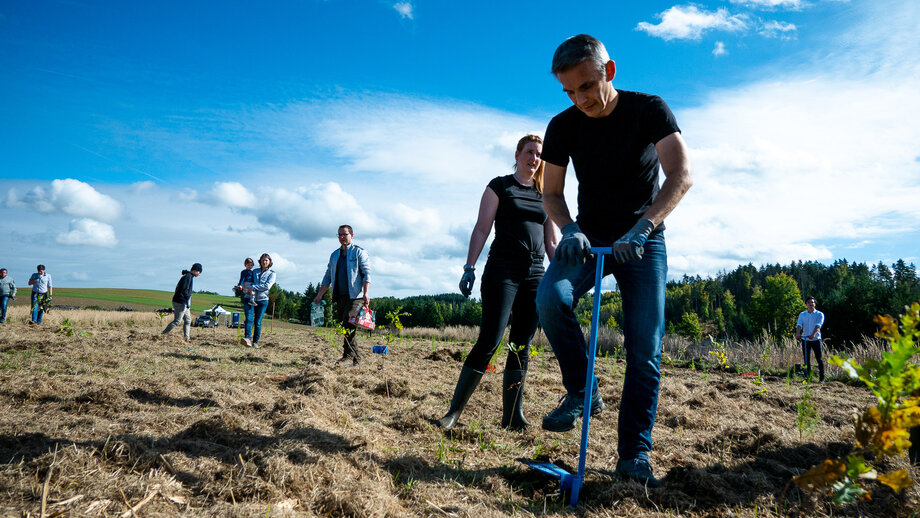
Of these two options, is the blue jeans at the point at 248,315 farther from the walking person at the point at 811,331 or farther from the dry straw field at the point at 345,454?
the walking person at the point at 811,331

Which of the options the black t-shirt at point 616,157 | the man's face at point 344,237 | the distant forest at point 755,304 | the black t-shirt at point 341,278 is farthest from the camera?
the distant forest at point 755,304

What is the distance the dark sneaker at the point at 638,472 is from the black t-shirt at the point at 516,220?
1.57 metres

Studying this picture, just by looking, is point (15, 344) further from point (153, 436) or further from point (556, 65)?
point (556, 65)

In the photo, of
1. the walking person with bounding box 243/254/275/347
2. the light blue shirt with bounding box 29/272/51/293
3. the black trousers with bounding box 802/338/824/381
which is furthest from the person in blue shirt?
the black trousers with bounding box 802/338/824/381

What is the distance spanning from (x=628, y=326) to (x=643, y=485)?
723mm

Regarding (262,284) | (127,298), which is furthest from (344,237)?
(127,298)

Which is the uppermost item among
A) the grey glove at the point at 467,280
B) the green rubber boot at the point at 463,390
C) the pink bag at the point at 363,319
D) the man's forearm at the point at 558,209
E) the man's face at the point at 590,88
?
the man's face at the point at 590,88

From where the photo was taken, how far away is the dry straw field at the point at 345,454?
2.12 metres

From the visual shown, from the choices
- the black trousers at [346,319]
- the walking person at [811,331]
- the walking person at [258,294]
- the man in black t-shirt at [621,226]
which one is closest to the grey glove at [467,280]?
the man in black t-shirt at [621,226]

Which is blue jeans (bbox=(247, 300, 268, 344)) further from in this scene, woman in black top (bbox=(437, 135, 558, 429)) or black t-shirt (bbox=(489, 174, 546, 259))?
black t-shirt (bbox=(489, 174, 546, 259))

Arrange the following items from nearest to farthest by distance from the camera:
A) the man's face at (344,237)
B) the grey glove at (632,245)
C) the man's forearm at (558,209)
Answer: the grey glove at (632,245) < the man's forearm at (558,209) < the man's face at (344,237)

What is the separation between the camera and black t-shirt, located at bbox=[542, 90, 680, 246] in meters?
2.52

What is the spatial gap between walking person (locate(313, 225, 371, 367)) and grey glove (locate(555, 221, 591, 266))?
487 cm

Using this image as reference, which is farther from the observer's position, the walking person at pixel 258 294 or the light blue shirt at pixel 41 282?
the light blue shirt at pixel 41 282
